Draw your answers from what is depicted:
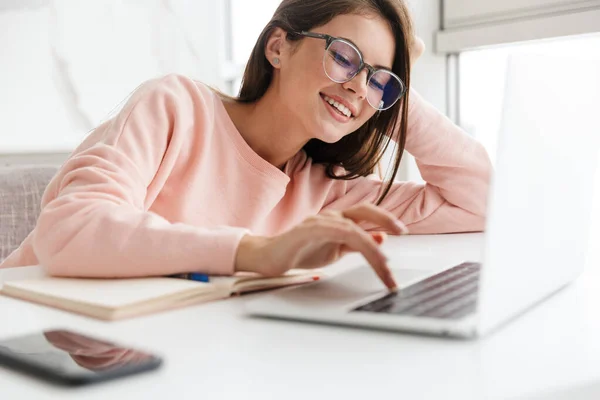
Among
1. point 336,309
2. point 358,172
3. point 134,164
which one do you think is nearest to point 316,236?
point 336,309

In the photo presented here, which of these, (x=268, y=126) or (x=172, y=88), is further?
(x=268, y=126)

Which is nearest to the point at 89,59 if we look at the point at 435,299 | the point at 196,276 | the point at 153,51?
the point at 153,51

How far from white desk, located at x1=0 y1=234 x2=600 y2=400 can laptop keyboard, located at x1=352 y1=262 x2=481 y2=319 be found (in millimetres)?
36

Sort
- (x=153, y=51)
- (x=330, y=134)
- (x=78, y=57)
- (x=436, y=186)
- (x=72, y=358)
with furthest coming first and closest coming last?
(x=153, y=51)
(x=78, y=57)
(x=436, y=186)
(x=330, y=134)
(x=72, y=358)

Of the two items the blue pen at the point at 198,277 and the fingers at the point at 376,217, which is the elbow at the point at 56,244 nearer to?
the blue pen at the point at 198,277

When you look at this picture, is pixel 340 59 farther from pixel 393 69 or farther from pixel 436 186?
pixel 436 186

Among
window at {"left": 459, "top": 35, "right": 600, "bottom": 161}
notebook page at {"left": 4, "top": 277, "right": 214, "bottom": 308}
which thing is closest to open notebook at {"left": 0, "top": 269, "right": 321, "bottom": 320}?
notebook page at {"left": 4, "top": 277, "right": 214, "bottom": 308}

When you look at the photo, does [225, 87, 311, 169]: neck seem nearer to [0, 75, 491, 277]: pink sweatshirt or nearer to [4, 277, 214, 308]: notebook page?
[0, 75, 491, 277]: pink sweatshirt

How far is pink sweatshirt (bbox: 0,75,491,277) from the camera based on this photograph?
2.77 feet

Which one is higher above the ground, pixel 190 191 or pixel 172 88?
pixel 172 88

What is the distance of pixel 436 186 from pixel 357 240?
0.84 m

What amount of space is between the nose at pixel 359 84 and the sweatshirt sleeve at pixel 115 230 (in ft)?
1.21

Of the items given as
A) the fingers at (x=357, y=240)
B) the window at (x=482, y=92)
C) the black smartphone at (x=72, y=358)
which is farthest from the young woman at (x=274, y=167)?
the window at (x=482, y=92)

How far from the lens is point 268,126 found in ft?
4.52
